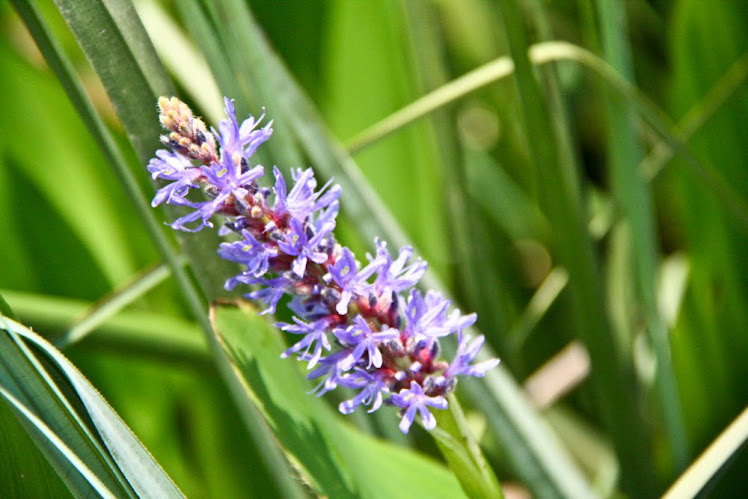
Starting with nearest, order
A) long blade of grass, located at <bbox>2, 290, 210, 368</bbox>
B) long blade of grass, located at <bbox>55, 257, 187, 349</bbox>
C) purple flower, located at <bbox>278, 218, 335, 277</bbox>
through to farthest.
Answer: purple flower, located at <bbox>278, 218, 335, 277</bbox>, long blade of grass, located at <bbox>55, 257, 187, 349</bbox>, long blade of grass, located at <bbox>2, 290, 210, 368</bbox>

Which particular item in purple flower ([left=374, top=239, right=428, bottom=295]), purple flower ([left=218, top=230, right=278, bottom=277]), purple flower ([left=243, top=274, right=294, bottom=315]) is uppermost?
purple flower ([left=218, top=230, right=278, bottom=277])

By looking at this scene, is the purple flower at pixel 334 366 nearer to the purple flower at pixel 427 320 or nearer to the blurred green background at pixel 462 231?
the purple flower at pixel 427 320

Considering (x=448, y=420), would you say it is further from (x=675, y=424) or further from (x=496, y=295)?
(x=496, y=295)

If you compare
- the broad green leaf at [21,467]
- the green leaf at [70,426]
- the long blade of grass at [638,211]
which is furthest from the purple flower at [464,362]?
the long blade of grass at [638,211]

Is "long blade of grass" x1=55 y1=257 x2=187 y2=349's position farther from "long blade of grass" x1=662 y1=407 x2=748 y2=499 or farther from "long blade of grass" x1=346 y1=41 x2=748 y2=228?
"long blade of grass" x1=662 y1=407 x2=748 y2=499

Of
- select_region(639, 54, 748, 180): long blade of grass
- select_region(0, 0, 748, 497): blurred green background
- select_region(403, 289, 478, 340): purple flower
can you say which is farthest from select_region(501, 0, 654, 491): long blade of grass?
select_region(403, 289, 478, 340): purple flower

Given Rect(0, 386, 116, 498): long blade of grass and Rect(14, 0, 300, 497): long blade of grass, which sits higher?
Rect(14, 0, 300, 497): long blade of grass

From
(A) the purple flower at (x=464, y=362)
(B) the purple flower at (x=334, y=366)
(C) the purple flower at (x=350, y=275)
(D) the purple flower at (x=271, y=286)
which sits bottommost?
(A) the purple flower at (x=464, y=362)
